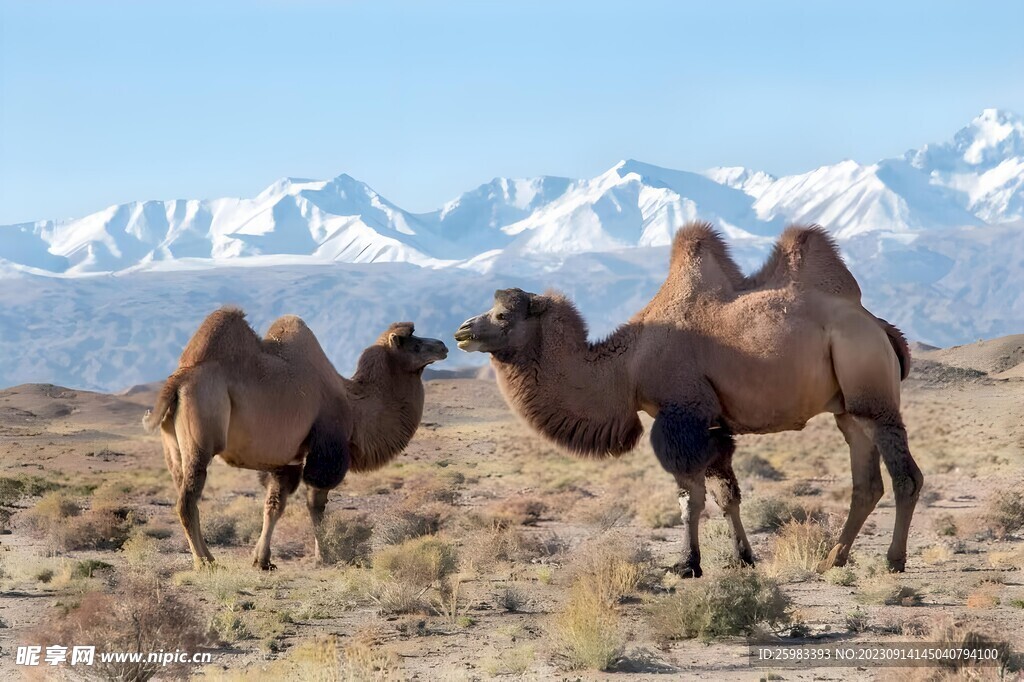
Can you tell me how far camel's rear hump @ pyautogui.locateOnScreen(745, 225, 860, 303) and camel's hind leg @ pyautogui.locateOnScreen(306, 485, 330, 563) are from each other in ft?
17.4

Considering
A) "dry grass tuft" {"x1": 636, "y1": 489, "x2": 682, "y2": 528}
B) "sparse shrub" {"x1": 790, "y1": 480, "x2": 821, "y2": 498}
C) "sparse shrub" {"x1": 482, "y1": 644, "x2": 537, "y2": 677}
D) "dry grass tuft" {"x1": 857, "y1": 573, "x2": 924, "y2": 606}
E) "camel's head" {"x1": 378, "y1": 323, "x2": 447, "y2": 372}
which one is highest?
"camel's head" {"x1": 378, "y1": 323, "x2": 447, "y2": 372}

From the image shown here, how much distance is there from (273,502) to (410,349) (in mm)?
2812

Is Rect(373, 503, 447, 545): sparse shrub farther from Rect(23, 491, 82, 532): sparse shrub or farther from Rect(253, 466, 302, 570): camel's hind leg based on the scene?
Rect(23, 491, 82, 532): sparse shrub

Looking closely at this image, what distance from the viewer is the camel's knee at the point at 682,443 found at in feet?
40.7

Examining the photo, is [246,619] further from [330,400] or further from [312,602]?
[330,400]

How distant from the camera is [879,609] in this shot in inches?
444

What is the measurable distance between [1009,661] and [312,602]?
6264 mm

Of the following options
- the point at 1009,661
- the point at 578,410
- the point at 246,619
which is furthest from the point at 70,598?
the point at 1009,661

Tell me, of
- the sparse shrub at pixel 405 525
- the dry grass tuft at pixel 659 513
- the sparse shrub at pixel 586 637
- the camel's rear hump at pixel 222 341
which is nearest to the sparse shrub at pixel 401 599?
the sparse shrub at pixel 586 637

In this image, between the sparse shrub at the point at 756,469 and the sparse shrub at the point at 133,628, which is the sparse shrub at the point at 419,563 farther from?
the sparse shrub at the point at 756,469

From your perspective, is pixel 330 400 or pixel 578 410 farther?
pixel 330 400

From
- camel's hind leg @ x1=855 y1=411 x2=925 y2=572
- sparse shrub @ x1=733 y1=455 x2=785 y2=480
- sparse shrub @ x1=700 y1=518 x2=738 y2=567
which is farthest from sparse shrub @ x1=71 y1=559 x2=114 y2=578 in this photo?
sparse shrub @ x1=733 y1=455 x2=785 y2=480

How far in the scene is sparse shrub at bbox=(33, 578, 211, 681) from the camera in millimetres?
8594

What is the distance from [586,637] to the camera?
945 cm
